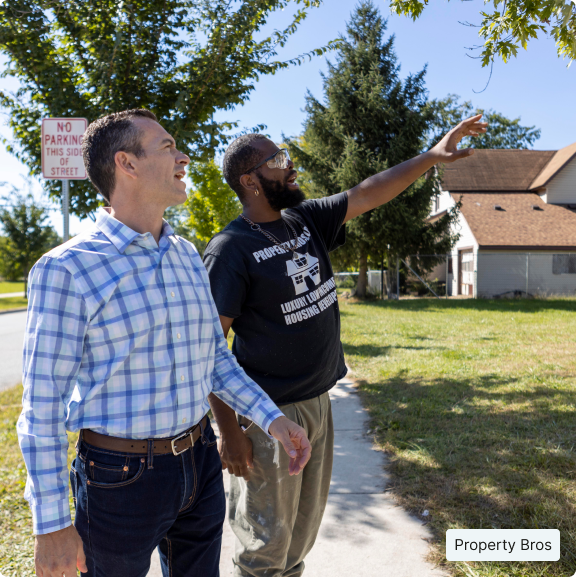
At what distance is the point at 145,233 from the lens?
174 centimetres

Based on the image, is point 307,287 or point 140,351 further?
point 307,287

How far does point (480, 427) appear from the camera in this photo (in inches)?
195

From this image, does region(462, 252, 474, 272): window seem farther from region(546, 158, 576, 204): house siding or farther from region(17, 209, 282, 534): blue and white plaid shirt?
region(17, 209, 282, 534): blue and white plaid shirt

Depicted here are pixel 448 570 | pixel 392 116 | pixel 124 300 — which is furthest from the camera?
pixel 392 116

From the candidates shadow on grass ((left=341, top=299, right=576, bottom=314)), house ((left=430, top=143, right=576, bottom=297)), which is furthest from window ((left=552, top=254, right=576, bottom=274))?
shadow on grass ((left=341, top=299, right=576, bottom=314))

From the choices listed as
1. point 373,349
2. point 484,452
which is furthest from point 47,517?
point 373,349

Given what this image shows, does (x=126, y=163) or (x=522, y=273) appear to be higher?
(x=126, y=163)

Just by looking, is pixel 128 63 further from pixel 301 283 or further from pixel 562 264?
pixel 562 264

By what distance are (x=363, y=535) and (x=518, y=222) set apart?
25.7 m

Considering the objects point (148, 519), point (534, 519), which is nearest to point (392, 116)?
point (534, 519)

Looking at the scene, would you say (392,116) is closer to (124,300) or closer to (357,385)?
(357,385)

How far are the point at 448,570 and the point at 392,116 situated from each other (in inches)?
785

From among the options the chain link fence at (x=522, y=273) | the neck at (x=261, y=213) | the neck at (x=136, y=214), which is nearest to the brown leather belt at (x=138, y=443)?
the neck at (x=136, y=214)

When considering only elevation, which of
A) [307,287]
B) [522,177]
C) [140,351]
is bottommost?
[140,351]
